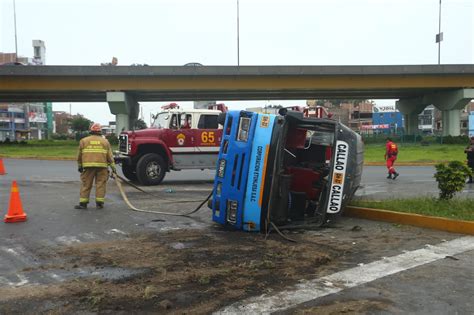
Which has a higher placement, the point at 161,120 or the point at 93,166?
the point at 161,120

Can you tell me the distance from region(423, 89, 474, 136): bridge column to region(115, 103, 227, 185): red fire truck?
117 feet

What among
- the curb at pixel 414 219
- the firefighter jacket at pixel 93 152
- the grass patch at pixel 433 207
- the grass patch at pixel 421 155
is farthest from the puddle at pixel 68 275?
the grass patch at pixel 421 155

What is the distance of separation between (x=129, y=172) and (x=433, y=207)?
31.2 feet

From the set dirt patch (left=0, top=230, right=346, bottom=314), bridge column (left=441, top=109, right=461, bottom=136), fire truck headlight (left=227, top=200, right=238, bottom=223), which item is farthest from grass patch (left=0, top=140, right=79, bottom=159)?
bridge column (left=441, top=109, right=461, bottom=136)

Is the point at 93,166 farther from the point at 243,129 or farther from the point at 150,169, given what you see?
the point at 150,169

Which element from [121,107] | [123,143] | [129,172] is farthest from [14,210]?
[121,107]

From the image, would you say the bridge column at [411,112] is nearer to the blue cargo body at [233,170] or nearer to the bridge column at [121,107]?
the bridge column at [121,107]

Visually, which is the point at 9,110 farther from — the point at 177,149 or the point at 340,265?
the point at 340,265

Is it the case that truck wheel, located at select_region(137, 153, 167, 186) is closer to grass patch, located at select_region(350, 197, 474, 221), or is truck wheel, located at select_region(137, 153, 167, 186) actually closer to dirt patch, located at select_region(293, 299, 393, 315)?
grass patch, located at select_region(350, 197, 474, 221)

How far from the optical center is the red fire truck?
45.4 ft

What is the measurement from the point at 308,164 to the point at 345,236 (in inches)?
76.9

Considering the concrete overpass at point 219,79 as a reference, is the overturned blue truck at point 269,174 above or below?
below

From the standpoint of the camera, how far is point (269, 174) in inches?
276

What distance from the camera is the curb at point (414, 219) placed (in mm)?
7152
